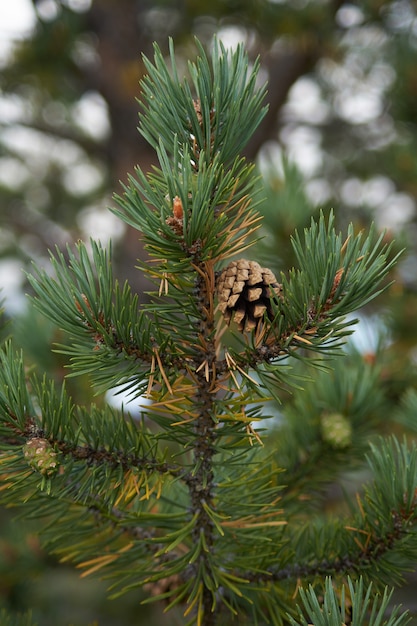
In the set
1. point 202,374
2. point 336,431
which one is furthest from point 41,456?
point 336,431

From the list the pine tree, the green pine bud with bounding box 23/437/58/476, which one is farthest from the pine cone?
the green pine bud with bounding box 23/437/58/476

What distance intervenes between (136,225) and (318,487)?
331mm

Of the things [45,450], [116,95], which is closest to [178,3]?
[116,95]

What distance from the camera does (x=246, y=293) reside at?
1.10 ft

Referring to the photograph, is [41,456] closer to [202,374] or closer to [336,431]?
[202,374]

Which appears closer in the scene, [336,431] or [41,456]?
[41,456]

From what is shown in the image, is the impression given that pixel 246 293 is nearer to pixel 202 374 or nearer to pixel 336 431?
pixel 202 374

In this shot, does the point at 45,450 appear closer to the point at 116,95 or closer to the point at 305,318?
the point at 305,318

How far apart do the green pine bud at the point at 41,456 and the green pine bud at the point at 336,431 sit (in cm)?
26

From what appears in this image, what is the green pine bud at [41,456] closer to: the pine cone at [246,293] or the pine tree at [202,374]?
the pine tree at [202,374]

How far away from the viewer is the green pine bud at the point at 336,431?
1.65ft

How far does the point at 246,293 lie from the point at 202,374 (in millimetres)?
58

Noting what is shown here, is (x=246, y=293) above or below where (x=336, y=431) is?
above

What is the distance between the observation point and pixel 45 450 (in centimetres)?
33
